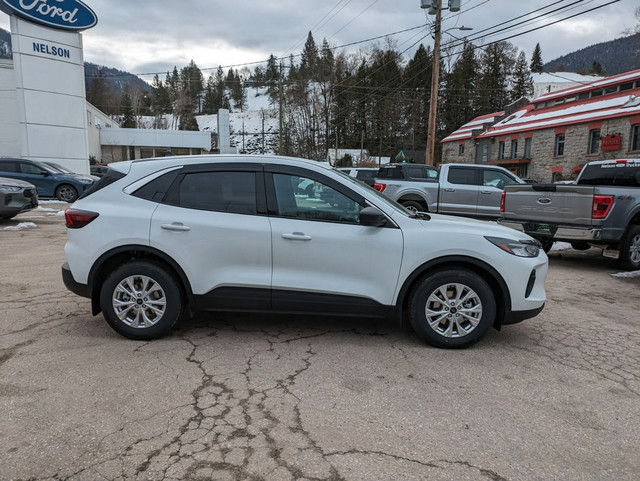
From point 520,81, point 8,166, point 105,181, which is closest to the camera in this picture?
point 105,181

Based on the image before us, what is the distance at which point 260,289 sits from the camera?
3963 mm

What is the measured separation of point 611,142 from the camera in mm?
26078

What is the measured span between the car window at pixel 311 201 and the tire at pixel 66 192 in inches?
604

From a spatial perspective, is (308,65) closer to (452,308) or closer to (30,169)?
(30,169)

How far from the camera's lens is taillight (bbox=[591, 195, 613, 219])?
7387 millimetres

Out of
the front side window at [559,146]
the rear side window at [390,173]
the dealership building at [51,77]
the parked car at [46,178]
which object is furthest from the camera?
the front side window at [559,146]

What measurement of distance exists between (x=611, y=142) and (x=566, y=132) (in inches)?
172

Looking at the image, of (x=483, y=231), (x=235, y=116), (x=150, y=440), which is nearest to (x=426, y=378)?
(x=483, y=231)

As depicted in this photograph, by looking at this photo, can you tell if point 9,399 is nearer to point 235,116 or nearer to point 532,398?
point 532,398

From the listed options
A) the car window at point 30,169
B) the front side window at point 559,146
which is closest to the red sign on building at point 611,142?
the front side window at point 559,146

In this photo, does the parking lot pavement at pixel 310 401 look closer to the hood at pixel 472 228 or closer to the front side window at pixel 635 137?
the hood at pixel 472 228

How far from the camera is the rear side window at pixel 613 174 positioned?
25.0 ft

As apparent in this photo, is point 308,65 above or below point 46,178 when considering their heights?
above

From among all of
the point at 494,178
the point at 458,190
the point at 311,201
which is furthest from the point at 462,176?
the point at 311,201
